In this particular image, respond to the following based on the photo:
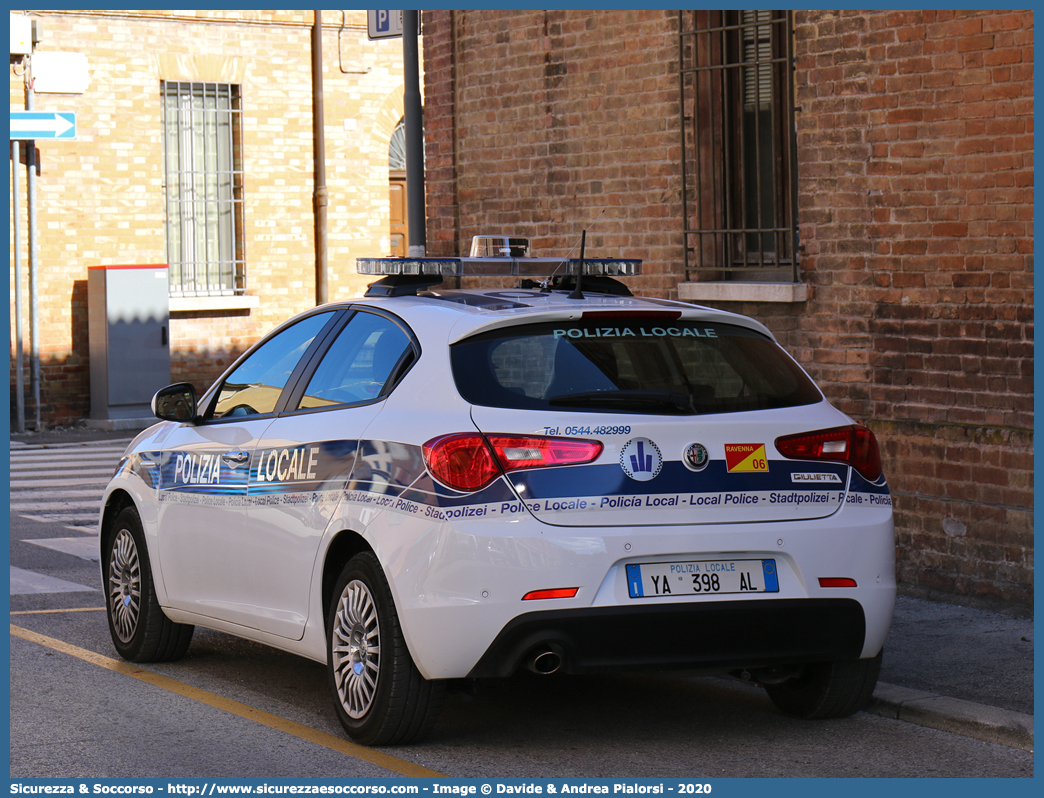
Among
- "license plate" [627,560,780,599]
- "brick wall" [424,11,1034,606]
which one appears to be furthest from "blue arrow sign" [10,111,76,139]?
"license plate" [627,560,780,599]

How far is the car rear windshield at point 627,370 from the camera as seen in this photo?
537 centimetres

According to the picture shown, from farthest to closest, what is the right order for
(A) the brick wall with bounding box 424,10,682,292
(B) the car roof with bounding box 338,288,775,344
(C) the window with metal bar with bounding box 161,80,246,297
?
(C) the window with metal bar with bounding box 161,80,246,297
(A) the brick wall with bounding box 424,10,682,292
(B) the car roof with bounding box 338,288,775,344

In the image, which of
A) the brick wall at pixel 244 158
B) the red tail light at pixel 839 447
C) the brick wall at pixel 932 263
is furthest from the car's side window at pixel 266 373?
the brick wall at pixel 244 158

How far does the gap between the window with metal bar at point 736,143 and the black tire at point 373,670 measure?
200 inches

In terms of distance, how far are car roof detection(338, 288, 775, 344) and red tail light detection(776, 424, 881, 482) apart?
533mm

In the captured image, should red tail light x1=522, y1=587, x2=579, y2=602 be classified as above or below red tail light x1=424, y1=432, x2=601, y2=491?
below

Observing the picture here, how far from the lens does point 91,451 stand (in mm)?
17453

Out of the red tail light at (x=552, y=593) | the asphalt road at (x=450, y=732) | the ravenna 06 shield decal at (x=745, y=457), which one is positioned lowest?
the asphalt road at (x=450, y=732)

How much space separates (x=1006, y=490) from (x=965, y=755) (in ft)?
9.47

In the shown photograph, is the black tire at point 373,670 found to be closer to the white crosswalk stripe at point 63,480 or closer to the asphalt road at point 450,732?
the asphalt road at point 450,732

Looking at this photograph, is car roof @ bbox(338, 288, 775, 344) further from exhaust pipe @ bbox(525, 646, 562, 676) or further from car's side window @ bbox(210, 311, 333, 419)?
exhaust pipe @ bbox(525, 646, 562, 676)

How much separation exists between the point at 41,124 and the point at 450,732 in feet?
45.8

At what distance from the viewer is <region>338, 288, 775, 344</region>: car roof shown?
5.60m

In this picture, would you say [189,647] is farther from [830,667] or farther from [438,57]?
→ [438,57]
